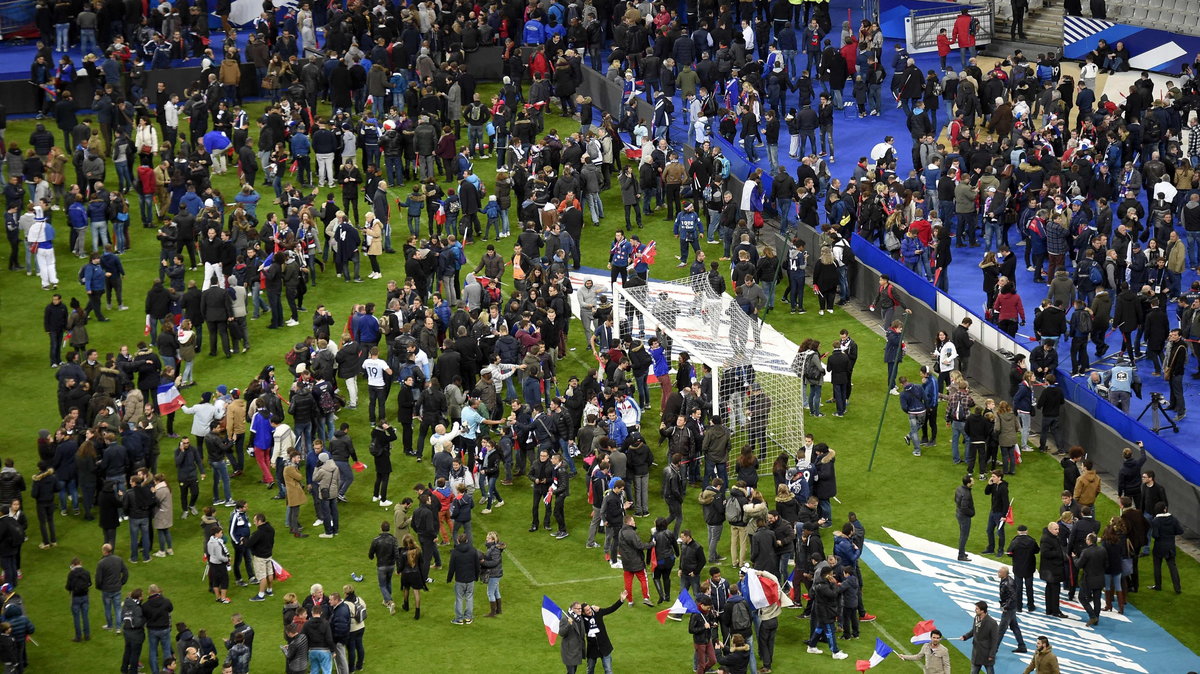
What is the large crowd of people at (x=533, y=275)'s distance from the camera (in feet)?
86.1

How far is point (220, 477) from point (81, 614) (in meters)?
3.89

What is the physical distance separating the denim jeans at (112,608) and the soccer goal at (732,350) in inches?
395

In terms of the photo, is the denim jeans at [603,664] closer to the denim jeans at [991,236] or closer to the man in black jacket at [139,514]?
the man in black jacket at [139,514]

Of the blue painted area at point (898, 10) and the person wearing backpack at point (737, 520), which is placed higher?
the blue painted area at point (898, 10)

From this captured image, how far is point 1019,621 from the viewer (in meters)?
25.9

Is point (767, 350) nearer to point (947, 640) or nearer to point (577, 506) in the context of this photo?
point (577, 506)

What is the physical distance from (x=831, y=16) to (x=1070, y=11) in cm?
706

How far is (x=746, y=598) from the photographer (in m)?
24.3

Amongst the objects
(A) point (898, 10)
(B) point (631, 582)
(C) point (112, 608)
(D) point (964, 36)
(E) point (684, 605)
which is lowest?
(B) point (631, 582)

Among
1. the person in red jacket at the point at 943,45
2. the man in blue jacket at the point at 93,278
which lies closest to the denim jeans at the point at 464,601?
the man in blue jacket at the point at 93,278

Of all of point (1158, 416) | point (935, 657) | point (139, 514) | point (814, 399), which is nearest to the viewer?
point (935, 657)

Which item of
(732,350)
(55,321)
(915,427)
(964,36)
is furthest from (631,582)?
(964,36)

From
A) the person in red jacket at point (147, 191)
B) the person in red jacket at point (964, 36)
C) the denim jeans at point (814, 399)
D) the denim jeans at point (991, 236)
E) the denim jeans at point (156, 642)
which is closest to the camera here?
the denim jeans at point (156, 642)

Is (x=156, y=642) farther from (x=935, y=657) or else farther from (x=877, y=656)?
(x=935, y=657)
